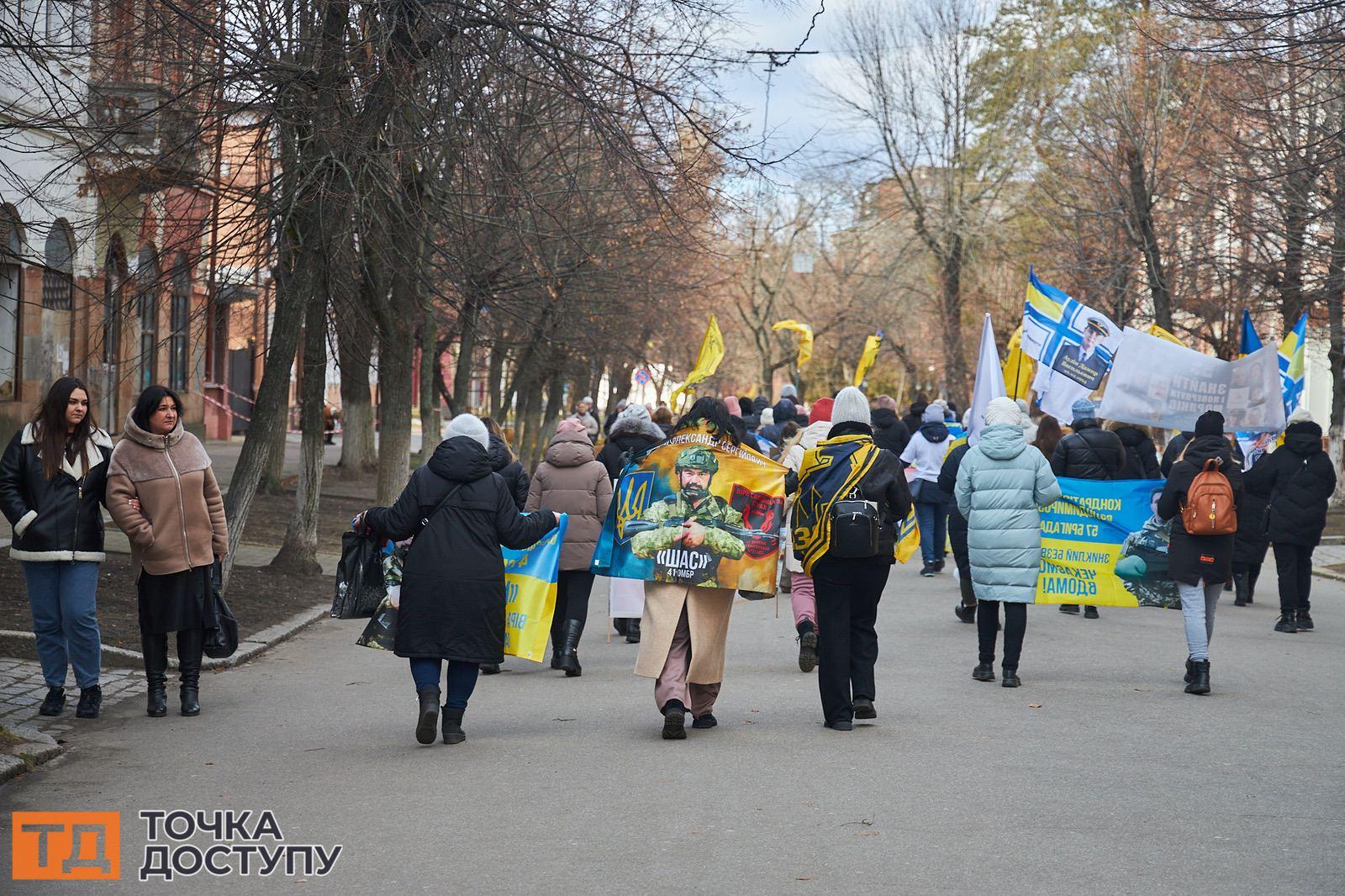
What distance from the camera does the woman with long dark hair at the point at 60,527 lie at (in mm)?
8172

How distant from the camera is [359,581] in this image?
26.5 feet

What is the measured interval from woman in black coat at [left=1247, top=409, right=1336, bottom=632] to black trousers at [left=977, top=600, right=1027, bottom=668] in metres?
4.56

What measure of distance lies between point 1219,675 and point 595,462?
4627mm

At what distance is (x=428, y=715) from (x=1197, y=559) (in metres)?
5.29

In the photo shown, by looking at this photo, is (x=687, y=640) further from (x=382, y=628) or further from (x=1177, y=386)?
(x=1177, y=386)

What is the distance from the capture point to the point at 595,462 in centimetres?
1092

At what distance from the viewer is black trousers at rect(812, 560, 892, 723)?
816 centimetres

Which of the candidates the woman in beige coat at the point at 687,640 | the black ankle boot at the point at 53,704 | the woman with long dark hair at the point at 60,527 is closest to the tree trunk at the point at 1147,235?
the woman in beige coat at the point at 687,640

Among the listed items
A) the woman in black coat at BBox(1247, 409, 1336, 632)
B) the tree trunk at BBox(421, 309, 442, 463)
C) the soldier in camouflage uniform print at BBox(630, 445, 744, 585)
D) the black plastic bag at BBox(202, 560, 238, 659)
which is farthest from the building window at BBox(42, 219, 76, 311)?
the woman in black coat at BBox(1247, 409, 1336, 632)

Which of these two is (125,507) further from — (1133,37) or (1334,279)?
(1133,37)

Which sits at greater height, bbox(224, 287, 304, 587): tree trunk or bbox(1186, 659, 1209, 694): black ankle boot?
bbox(224, 287, 304, 587): tree trunk

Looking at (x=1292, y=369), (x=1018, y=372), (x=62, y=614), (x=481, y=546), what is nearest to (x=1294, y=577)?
(x=1292, y=369)

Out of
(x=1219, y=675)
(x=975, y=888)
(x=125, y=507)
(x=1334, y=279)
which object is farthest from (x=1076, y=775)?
(x=1334, y=279)

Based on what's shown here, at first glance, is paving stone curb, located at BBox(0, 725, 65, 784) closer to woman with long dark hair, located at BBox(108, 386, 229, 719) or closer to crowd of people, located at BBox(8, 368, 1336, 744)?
crowd of people, located at BBox(8, 368, 1336, 744)
